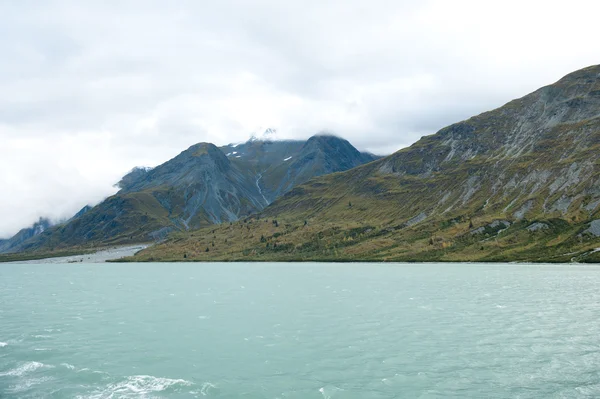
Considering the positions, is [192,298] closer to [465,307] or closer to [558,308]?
[465,307]

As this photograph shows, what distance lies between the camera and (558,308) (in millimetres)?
77188

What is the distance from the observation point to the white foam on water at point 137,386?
35938 millimetres

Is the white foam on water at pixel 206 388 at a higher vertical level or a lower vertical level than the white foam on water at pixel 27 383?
lower

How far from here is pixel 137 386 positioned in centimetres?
3816

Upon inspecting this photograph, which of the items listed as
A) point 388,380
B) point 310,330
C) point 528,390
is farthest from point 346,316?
point 528,390

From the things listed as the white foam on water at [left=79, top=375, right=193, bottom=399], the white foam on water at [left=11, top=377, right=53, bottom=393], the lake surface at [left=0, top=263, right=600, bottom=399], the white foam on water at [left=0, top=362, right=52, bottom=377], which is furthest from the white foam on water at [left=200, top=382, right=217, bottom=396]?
the white foam on water at [left=0, top=362, right=52, bottom=377]

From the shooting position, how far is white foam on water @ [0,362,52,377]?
137 feet

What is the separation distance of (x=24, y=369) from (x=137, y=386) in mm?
13948

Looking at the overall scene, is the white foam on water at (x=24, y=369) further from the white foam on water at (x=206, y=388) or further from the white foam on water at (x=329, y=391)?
the white foam on water at (x=329, y=391)

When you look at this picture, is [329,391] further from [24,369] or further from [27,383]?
[24,369]

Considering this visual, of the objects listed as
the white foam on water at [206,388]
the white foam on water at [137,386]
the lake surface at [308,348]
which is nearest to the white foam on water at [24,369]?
the lake surface at [308,348]

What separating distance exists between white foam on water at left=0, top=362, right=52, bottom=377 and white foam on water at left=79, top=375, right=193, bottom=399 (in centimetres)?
1049

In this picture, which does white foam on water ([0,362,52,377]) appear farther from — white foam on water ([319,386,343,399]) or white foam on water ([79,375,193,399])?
white foam on water ([319,386,343,399])

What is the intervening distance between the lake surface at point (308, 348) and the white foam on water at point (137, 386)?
0.30 feet
